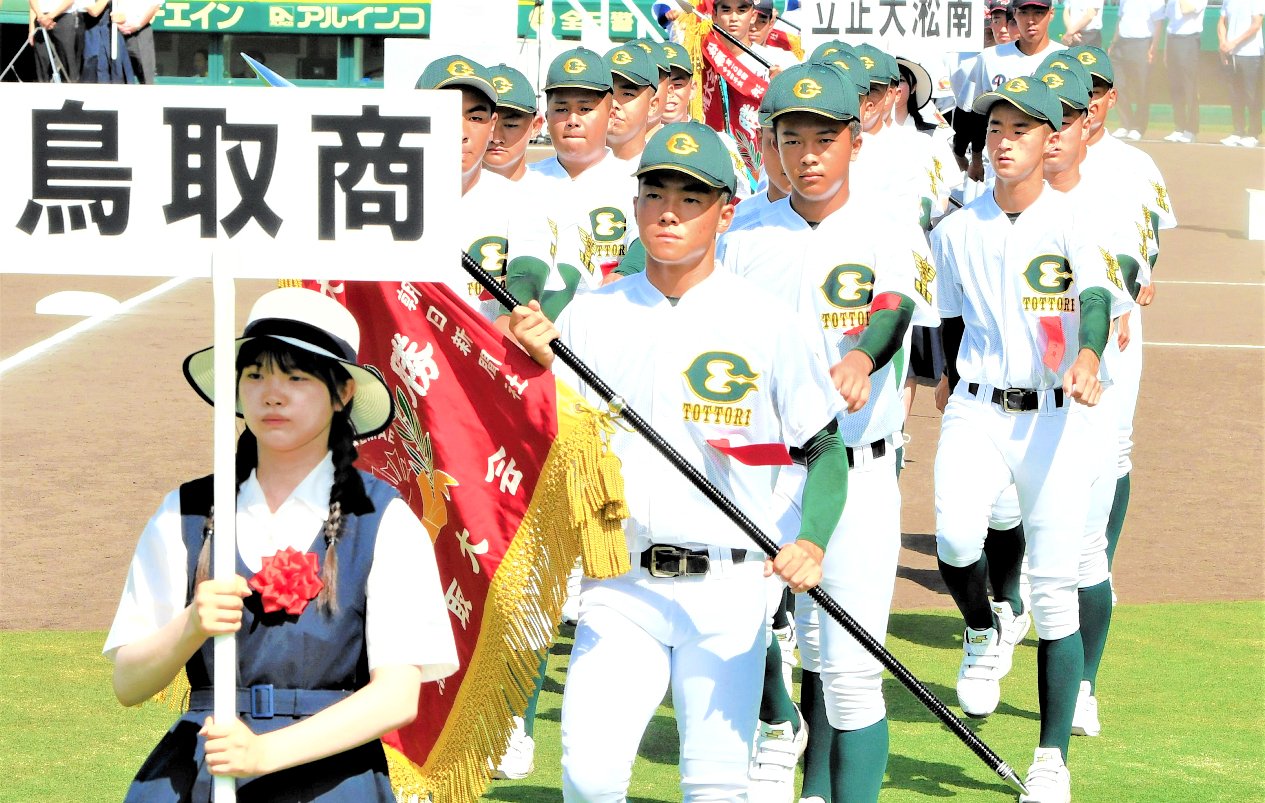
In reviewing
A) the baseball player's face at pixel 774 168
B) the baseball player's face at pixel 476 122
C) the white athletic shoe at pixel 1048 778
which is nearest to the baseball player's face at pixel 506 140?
the baseball player's face at pixel 476 122

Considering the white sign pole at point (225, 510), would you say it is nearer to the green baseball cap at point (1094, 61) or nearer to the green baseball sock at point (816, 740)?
the green baseball sock at point (816, 740)

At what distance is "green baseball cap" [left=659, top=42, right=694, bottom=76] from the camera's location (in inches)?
443

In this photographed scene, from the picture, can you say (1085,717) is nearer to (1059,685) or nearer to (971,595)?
(971,595)

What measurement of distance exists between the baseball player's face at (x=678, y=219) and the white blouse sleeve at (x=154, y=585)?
1.84m

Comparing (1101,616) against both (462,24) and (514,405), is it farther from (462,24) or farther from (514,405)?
(462,24)

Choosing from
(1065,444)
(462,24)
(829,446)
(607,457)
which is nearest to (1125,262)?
(1065,444)

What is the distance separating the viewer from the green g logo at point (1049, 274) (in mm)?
7641

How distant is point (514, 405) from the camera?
5824 millimetres

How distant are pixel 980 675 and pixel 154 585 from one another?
467 cm

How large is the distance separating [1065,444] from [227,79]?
83.0 ft

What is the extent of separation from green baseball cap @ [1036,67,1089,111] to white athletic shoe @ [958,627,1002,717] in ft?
7.02

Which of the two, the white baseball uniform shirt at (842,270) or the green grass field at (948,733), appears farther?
the green grass field at (948,733)

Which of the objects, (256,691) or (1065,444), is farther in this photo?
(1065,444)

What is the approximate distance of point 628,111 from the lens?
33.2ft
